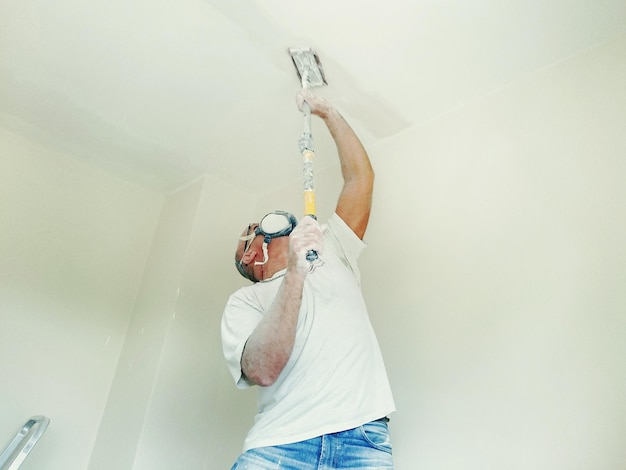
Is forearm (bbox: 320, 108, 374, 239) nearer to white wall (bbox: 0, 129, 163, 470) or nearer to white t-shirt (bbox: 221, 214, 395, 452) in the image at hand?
white t-shirt (bbox: 221, 214, 395, 452)

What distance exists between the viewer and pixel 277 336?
2.92 feet

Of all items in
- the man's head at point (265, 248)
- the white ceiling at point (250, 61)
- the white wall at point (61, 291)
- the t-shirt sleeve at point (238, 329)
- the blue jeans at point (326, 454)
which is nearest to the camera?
the blue jeans at point (326, 454)

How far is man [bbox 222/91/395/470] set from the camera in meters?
0.86

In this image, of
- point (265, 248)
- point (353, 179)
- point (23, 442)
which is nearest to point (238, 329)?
point (265, 248)

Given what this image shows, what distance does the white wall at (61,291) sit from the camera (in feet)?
5.13

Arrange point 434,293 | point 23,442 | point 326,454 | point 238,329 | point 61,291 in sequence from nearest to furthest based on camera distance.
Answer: point 326,454 < point 238,329 < point 434,293 < point 23,442 < point 61,291

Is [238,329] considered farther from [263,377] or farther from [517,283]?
[517,283]

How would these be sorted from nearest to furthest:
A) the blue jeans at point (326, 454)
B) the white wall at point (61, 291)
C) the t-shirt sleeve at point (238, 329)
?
the blue jeans at point (326, 454), the t-shirt sleeve at point (238, 329), the white wall at point (61, 291)

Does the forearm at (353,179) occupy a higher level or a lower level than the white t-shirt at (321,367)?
higher

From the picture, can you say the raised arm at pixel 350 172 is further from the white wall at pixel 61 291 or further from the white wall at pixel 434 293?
the white wall at pixel 61 291

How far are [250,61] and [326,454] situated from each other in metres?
1.14

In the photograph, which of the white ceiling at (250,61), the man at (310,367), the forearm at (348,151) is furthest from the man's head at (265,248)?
the white ceiling at (250,61)

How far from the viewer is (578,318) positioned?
981 mm

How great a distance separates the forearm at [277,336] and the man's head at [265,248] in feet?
1.15
